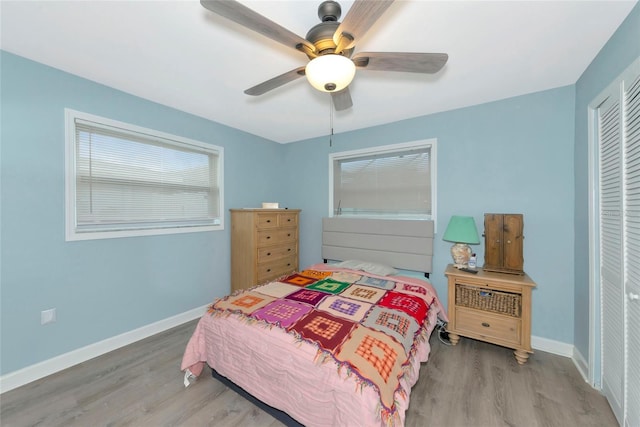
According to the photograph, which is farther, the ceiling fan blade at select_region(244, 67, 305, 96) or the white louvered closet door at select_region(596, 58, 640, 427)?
the ceiling fan blade at select_region(244, 67, 305, 96)

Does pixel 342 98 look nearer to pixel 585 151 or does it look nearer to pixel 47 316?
pixel 585 151

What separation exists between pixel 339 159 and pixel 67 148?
2.96 meters

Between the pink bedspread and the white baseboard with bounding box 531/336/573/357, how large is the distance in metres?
1.33

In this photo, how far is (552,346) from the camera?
2.35 metres

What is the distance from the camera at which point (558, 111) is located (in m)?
2.32

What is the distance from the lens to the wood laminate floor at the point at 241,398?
5.27ft

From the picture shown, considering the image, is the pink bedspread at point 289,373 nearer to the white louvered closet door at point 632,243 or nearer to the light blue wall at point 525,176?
the white louvered closet door at point 632,243

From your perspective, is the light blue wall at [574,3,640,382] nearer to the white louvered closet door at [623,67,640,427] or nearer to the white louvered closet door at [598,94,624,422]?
the white louvered closet door at [598,94,624,422]

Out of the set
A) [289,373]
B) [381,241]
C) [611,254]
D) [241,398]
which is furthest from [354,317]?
[611,254]

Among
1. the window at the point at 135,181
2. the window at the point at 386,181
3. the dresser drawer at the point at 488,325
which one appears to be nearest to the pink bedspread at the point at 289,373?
the dresser drawer at the point at 488,325

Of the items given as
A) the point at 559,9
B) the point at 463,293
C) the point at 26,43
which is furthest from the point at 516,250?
the point at 26,43

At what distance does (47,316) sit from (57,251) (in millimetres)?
533

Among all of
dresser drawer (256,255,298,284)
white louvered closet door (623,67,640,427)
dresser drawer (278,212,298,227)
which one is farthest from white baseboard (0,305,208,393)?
white louvered closet door (623,67,640,427)

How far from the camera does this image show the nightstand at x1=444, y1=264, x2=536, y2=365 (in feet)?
7.06
